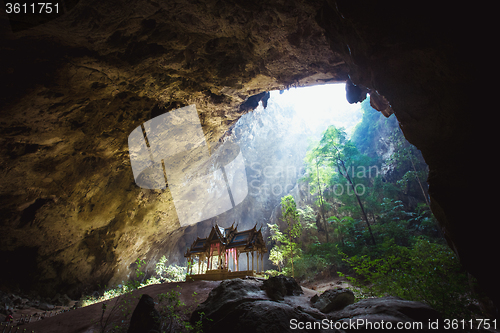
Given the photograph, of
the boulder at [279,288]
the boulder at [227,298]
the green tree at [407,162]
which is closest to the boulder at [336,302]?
the boulder at [279,288]

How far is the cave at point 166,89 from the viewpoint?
14.7 feet

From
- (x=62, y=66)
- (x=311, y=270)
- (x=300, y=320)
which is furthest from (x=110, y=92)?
(x=311, y=270)

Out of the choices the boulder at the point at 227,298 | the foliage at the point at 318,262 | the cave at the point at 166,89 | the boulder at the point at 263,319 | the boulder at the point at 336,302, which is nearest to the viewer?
the boulder at the point at 263,319

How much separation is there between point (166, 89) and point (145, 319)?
8.68 metres

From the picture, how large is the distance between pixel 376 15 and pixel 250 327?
7.93 m

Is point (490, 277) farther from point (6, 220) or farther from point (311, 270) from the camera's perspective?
point (6, 220)

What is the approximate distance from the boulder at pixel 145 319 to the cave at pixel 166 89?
7.35 m

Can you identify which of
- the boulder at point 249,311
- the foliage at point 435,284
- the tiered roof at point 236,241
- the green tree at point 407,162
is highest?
the green tree at point 407,162

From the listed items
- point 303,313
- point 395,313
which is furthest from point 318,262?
point 395,313

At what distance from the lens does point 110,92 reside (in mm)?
8000

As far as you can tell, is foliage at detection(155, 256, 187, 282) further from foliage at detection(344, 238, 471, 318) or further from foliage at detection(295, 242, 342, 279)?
foliage at detection(344, 238, 471, 318)

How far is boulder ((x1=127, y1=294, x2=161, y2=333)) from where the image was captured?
14.1ft

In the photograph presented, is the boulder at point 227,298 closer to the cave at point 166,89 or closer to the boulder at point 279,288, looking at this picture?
the boulder at point 279,288

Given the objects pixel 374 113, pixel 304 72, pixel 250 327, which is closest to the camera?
pixel 250 327
